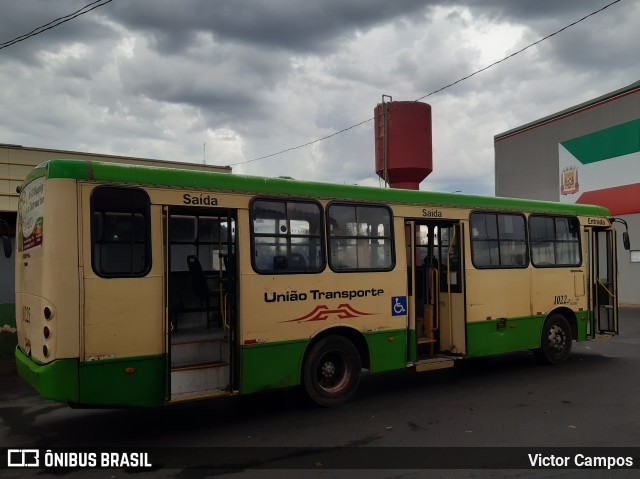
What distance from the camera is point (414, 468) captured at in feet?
17.4

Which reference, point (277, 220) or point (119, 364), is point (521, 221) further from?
point (119, 364)

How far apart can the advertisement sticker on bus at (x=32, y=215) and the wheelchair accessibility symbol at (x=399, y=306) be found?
462cm

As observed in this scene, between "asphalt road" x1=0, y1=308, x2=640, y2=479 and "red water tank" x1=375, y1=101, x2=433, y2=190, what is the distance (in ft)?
28.6

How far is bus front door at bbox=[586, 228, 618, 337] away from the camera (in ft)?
36.1

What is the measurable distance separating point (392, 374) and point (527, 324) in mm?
2507

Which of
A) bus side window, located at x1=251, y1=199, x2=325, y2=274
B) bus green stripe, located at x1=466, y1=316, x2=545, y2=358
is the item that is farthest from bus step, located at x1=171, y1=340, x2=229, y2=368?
bus green stripe, located at x1=466, y1=316, x2=545, y2=358

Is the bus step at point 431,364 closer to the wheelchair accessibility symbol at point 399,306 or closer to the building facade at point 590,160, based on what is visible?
the wheelchair accessibility symbol at point 399,306

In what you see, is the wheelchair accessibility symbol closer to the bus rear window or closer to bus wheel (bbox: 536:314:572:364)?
bus wheel (bbox: 536:314:572:364)

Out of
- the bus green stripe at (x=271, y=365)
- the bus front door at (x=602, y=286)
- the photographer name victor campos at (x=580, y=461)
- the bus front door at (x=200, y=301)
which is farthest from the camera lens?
the bus front door at (x=602, y=286)

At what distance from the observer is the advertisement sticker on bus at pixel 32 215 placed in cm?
601

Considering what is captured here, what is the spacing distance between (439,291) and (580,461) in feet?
13.6

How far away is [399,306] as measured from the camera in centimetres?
820

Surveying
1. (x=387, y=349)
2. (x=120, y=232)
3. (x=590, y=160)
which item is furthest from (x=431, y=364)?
(x=590, y=160)

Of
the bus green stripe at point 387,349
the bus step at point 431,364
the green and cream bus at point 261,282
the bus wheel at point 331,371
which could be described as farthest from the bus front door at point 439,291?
the bus wheel at point 331,371
